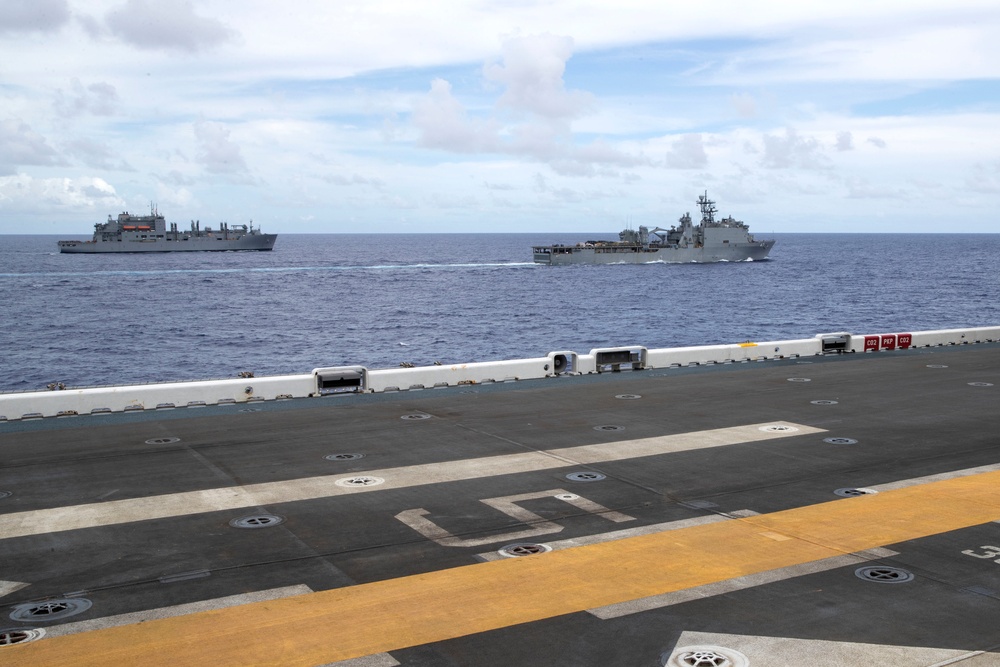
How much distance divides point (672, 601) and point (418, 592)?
2069mm

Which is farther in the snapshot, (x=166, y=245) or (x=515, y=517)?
(x=166, y=245)

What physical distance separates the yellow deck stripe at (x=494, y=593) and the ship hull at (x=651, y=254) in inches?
4683

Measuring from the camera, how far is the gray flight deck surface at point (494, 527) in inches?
261

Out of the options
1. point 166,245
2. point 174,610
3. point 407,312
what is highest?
point 166,245

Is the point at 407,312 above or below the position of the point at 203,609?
below

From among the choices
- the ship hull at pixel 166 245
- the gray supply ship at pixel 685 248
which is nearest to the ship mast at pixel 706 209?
the gray supply ship at pixel 685 248

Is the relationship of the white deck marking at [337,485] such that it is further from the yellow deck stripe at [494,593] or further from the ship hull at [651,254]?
the ship hull at [651,254]

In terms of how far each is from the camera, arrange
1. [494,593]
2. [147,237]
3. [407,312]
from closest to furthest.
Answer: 1. [494,593]
2. [407,312]
3. [147,237]

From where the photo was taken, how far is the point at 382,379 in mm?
17688

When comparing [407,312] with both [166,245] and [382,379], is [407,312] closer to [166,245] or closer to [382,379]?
[382,379]

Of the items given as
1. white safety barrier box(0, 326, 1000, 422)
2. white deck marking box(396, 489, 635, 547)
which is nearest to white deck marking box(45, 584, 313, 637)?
white deck marking box(396, 489, 635, 547)

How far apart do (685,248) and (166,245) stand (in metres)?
90.7

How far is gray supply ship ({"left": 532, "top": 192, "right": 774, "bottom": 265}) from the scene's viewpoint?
126562 millimetres

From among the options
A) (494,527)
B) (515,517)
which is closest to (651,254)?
(515,517)
